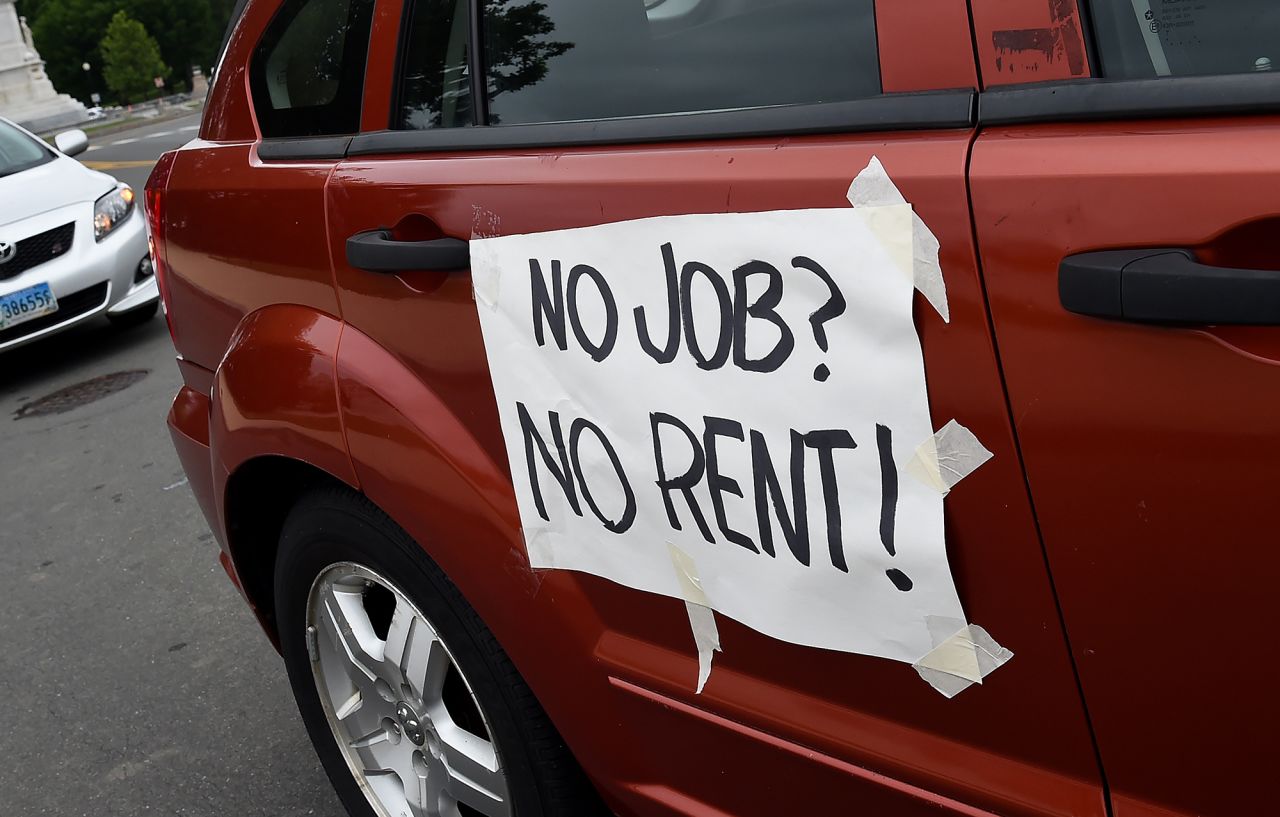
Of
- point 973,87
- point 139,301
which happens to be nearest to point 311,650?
point 973,87

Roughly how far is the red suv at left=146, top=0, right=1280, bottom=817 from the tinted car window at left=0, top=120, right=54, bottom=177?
19.9 ft

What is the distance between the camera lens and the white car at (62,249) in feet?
21.8

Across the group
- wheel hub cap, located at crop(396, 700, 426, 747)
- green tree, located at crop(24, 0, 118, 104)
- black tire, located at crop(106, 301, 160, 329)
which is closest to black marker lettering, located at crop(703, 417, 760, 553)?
wheel hub cap, located at crop(396, 700, 426, 747)

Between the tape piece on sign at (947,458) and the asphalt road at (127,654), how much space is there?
1.93 metres

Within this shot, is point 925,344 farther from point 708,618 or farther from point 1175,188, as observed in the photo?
point 708,618

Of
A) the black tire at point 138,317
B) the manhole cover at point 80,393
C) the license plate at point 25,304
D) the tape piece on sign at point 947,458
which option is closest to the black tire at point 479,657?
the tape piece on sign at point 947,458

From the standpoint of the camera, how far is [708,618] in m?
1.60

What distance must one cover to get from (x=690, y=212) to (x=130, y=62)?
55.2m

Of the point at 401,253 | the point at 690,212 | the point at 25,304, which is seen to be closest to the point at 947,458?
the point at 690,212

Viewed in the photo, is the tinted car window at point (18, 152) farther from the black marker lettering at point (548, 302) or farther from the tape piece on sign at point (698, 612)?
the tape piece on sign at point (698, 612)

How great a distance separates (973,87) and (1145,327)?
31cm

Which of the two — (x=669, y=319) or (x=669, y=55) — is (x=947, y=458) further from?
(x=669, y=55)

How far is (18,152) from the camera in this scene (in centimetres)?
757

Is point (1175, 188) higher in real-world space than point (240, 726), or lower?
higher
